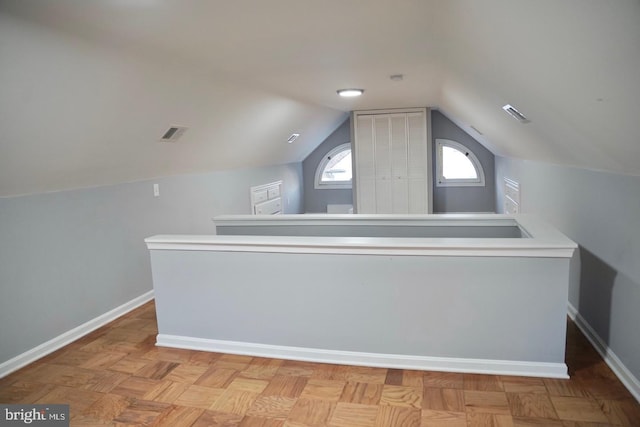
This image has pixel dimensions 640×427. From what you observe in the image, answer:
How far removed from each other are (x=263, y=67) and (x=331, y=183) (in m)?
4.34

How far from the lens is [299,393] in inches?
83.4

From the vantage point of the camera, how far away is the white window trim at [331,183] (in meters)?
7.00

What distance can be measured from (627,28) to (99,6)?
1794 millimetres

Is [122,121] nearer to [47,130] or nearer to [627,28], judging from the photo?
[47,130]

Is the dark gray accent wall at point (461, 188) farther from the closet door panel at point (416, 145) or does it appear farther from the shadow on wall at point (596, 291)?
the shadow on wall at point (596, 291)

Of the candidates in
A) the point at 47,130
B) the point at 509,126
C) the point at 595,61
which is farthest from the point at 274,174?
the point at 595,61

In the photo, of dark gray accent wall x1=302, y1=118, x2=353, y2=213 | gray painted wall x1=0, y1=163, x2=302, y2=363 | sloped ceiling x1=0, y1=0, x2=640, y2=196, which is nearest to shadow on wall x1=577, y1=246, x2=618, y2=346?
sloped ceiling x1=0, y1=0, x2=640, y2=196

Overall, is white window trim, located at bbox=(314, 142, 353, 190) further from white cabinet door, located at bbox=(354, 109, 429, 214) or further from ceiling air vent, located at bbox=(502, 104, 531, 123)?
ceiling air vent, located at bbox=(502, 104, 531, 123)

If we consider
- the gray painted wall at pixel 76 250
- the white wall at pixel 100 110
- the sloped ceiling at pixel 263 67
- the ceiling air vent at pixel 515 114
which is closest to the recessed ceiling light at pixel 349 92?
the sloped ceiling at pixel 263 67

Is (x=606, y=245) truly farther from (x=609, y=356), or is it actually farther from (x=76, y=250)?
(x=76, y=250)

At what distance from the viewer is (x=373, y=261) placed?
226 centimetres

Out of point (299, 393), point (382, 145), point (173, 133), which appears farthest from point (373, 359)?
point (382, 145)
